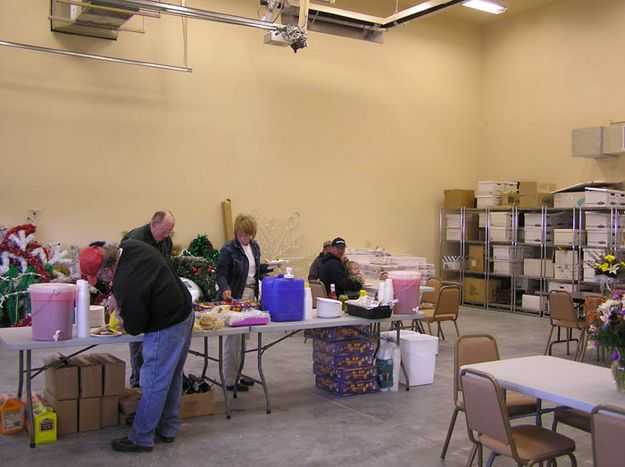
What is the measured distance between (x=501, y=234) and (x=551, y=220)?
2.82 ft

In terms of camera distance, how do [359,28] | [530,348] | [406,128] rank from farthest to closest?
[406,128] → [359,28] → [530,348]

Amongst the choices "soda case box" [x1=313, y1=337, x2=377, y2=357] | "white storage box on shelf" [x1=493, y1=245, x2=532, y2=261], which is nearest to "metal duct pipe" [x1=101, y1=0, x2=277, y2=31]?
"soda case box" [x1=313, y1=337, x2=377, y2=357]

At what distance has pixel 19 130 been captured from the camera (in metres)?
8.20

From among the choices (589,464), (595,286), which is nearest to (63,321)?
(589,464)

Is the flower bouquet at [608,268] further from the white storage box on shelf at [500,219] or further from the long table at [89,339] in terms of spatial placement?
the white storage box on shelf at [500,219]

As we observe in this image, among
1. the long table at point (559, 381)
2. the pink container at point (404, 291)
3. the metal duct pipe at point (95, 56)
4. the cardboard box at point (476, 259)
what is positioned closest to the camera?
the long table at point (559, 381)

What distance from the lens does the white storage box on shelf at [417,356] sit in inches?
227

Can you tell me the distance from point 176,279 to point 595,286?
7.82 m

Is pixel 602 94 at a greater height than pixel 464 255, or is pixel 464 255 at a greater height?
pixel 602 94

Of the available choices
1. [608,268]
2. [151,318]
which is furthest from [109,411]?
[608,268]

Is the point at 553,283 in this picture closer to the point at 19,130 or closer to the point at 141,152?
the point at 141,152

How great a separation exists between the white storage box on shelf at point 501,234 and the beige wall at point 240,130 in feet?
4.53

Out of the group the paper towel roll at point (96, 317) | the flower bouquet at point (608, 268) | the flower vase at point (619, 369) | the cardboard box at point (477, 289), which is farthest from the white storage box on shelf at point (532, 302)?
the paper towel roll at point (96, 317)

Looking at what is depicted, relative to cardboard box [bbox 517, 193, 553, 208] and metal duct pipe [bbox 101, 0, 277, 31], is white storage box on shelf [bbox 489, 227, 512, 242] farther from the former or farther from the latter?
metal duct pipe [bbox 101, 0, 277, 31]
